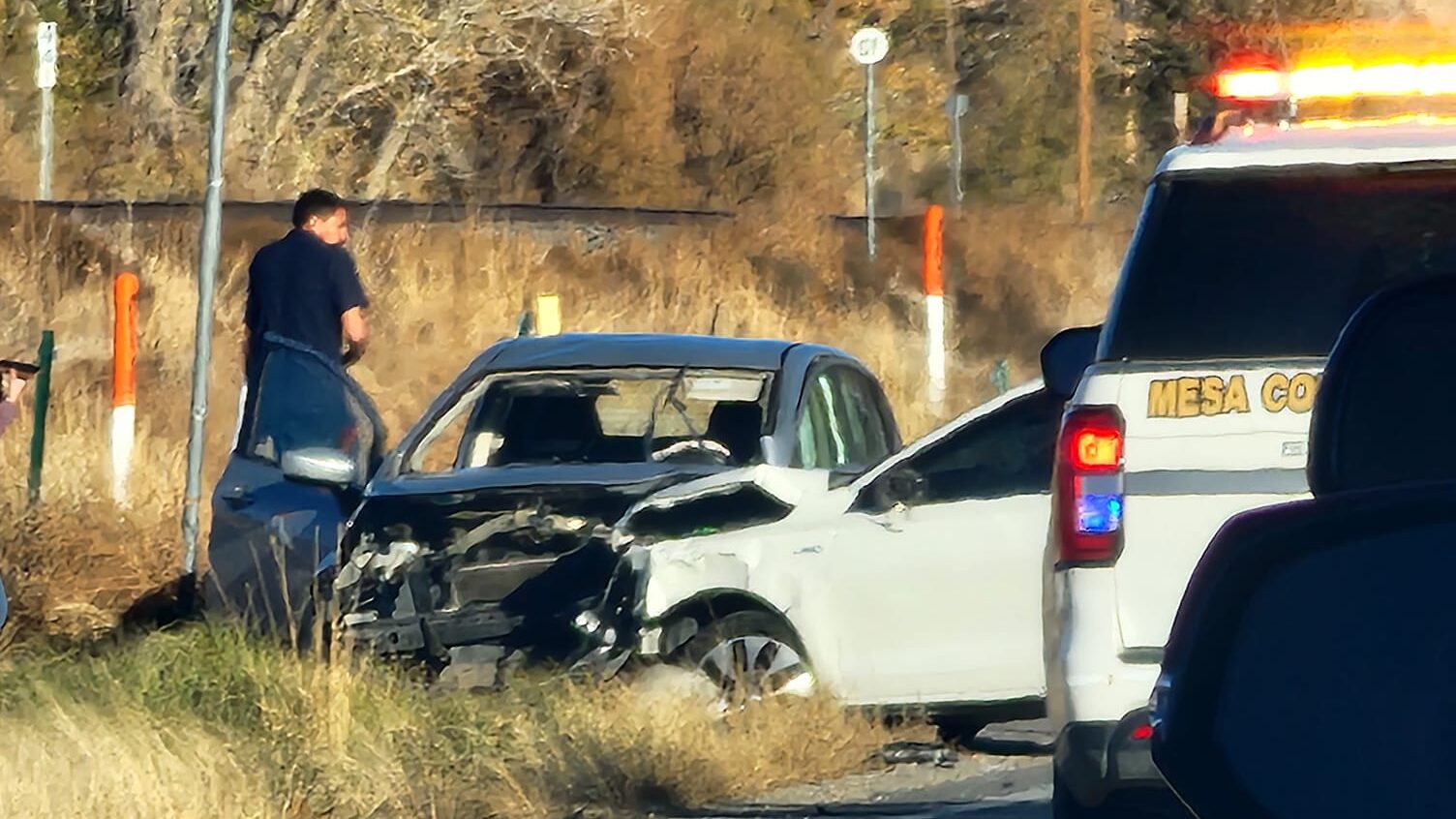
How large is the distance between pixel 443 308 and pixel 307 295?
8730 mm

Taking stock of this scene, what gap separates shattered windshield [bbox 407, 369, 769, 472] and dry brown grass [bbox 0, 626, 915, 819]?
1.33m

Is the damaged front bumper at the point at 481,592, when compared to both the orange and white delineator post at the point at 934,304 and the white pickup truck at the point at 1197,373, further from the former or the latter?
the orange and white delineator post at the point at 934,304

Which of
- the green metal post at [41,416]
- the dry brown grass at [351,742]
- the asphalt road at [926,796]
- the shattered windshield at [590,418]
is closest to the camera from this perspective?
the dry brown grass at [351,742]

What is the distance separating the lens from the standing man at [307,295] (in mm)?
10953

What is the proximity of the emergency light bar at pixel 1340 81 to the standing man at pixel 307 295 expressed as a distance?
18.4 ft

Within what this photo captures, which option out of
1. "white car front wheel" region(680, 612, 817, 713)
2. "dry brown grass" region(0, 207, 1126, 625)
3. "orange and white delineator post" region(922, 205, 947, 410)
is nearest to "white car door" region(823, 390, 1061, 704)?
"white car front wheel" region(680, 612, 817, 713)

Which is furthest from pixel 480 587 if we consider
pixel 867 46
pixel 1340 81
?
pixel 867 46

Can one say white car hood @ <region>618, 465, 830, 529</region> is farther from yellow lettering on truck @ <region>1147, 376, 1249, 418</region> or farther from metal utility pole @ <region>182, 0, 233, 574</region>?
yellow lettering on truck @ <region>1147, 376, 1249, 418</region>

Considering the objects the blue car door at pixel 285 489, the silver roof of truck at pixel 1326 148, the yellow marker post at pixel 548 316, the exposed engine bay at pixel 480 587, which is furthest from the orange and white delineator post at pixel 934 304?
the silver roof of truck at pixel 1326 148

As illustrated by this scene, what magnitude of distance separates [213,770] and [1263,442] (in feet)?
9.72

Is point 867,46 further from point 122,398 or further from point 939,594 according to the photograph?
point 939,594

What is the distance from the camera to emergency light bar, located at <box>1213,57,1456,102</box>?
580 cm

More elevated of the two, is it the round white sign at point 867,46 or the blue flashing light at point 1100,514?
the round white sign at point 867,46

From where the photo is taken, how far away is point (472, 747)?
25.4ft
